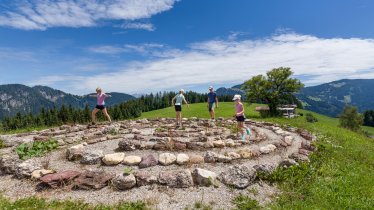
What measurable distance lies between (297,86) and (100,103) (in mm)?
29391

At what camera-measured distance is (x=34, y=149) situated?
11.2 meters

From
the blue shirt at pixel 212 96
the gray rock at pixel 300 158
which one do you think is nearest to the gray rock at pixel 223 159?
the gray rock at pixel 300 158

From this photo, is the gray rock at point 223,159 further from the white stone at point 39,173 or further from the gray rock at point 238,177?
the white stone at point 39,173

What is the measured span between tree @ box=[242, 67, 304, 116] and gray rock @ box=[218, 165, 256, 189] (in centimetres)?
3118

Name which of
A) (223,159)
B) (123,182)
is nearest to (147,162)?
(123,182)

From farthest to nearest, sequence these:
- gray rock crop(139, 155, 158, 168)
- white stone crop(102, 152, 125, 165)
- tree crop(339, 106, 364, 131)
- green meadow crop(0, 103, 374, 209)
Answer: tree crop(339, 106, 364, 131) → white stone crop(102, 152, 125, 165) → gray rock crop(139, 155, 158, 168) → green meadow crop(0, 103, 374, 209)

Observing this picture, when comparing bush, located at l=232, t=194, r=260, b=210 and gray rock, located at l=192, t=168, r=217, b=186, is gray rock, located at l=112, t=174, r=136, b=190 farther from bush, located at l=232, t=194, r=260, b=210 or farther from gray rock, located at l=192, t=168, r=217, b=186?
bush, located at l=232, t=194, r=260, b=210

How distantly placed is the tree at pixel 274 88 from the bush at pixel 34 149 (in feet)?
105

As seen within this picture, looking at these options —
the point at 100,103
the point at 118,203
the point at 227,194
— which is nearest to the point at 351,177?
the point at 227,194

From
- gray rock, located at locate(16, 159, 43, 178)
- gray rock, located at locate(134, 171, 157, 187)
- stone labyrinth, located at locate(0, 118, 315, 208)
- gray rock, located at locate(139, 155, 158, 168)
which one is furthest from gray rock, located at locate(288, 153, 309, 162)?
gray rock, located at locate(16, 159, 43, 178)

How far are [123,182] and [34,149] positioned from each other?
6067mm

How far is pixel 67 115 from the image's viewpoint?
83.4 m

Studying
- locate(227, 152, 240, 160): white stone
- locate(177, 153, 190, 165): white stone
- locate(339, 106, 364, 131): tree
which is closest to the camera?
locate(177, 153, 190, 165): white stone

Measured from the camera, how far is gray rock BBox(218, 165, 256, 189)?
25.7 ft
